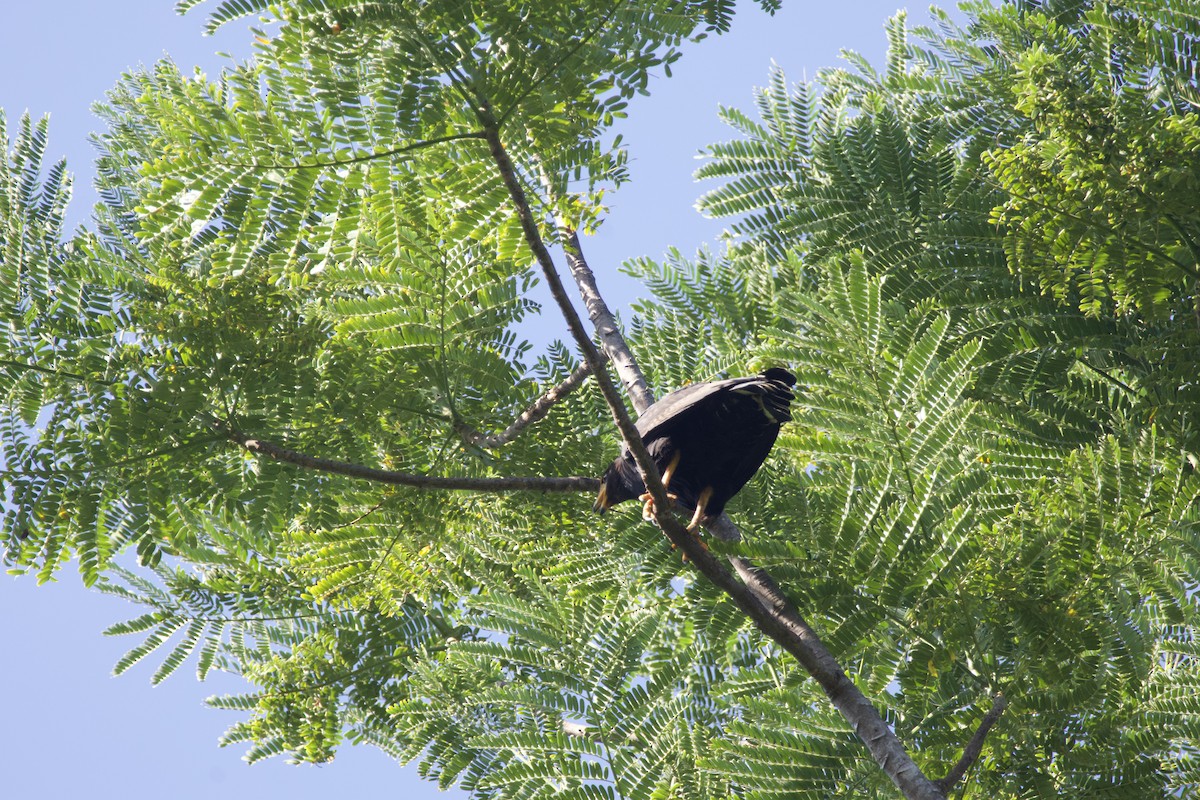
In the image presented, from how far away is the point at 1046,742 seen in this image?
3932 mm

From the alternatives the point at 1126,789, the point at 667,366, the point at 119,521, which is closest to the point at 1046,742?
the point at 1126,789

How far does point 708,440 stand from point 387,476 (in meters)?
1.33

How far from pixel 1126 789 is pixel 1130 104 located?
2.89 m

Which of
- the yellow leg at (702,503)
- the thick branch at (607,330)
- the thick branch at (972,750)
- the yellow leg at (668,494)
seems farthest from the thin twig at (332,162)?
the thick branch at (972,750)

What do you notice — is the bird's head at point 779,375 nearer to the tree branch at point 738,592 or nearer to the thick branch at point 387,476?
the tree branch at point 738,592

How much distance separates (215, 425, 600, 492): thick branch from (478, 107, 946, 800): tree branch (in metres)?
0.37

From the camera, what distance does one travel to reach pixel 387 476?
3.67 meters

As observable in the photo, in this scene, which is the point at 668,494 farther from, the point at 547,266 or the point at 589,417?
the point at 547,266

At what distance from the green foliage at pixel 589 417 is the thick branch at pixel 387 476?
0.15m

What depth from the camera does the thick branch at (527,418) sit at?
175 inches


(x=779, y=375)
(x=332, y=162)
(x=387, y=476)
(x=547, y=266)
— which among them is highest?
(x=332, y=162)

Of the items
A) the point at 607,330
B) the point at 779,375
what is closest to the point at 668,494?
the point at 779,375

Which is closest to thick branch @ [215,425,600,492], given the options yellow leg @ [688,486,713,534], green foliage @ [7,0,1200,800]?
green foliage @ [7,0,1200,800]

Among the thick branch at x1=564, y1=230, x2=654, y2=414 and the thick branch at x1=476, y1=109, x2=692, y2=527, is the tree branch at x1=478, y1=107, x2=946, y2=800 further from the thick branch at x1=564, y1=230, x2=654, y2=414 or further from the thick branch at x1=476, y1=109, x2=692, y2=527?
the thick branch at x1=564, y1=230, x2=654, y2=414
